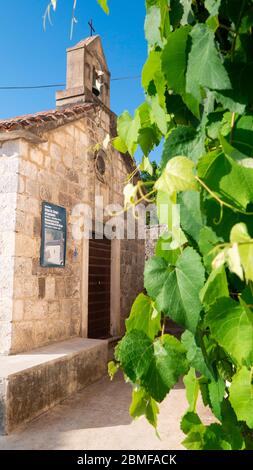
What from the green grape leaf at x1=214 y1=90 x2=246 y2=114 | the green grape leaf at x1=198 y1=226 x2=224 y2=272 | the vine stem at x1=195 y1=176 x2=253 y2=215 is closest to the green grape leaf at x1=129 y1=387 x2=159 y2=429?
the green grape leaf at x1=198 y1=226 x2=224 y2=272

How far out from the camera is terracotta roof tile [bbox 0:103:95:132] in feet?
14.8

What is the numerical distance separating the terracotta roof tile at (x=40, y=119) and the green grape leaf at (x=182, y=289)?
4269mm

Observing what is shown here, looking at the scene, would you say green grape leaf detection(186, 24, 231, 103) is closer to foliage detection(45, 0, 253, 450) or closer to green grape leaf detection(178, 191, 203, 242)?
foliage detection(45, 0, 253, 450)

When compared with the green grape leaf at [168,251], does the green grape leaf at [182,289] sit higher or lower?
lower

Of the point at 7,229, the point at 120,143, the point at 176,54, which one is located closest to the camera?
the point at 176,54

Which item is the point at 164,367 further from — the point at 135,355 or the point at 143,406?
the point at 143,406

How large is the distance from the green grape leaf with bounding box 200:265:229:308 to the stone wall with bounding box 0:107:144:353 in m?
4.03

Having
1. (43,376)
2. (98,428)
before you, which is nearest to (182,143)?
(98,428)

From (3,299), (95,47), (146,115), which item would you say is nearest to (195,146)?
(146,115)

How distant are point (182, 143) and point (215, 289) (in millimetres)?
289

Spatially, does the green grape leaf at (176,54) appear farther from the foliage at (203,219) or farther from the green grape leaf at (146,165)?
the green grape leaf at (146,165)

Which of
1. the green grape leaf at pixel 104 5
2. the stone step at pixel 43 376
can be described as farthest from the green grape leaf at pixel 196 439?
the stone step at pixel 43 376

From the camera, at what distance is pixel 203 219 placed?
62 cm

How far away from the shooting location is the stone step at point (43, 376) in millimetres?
3572
